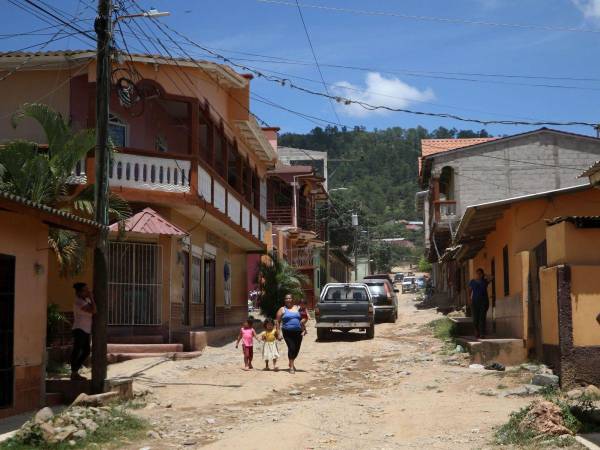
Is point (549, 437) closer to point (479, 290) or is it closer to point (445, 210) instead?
point (479, 290)

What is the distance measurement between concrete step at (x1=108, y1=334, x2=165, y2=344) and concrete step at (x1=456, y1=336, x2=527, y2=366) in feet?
24.5

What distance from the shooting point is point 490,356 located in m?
15.1

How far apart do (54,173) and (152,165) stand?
388cm

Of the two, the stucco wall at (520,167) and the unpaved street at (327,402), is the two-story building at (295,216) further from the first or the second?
the unpaved street at (327,402)

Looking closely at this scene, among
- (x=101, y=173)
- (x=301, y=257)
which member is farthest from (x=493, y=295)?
(x=301, y=257)

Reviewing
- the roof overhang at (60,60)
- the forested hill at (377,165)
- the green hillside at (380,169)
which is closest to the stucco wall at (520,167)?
the roof overhang at (60,60)

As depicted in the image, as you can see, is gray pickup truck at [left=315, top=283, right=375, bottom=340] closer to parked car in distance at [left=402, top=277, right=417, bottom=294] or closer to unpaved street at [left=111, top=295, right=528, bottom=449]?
unpaved street at [left=111, top=295, right=528, bottom=449]

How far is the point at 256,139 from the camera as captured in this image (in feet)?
88.9

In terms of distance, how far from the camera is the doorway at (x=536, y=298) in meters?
13.9

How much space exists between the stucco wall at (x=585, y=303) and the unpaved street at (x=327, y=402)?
4.81 ft

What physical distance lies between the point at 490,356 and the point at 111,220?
8.47 metres

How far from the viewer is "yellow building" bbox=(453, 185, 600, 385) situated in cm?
1141

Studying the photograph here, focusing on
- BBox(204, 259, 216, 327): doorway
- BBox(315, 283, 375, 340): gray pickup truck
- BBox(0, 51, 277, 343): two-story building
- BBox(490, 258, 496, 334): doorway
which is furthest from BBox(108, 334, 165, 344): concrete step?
BBox(490, 258, 496, 334): doorway

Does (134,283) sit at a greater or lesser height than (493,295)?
greater
